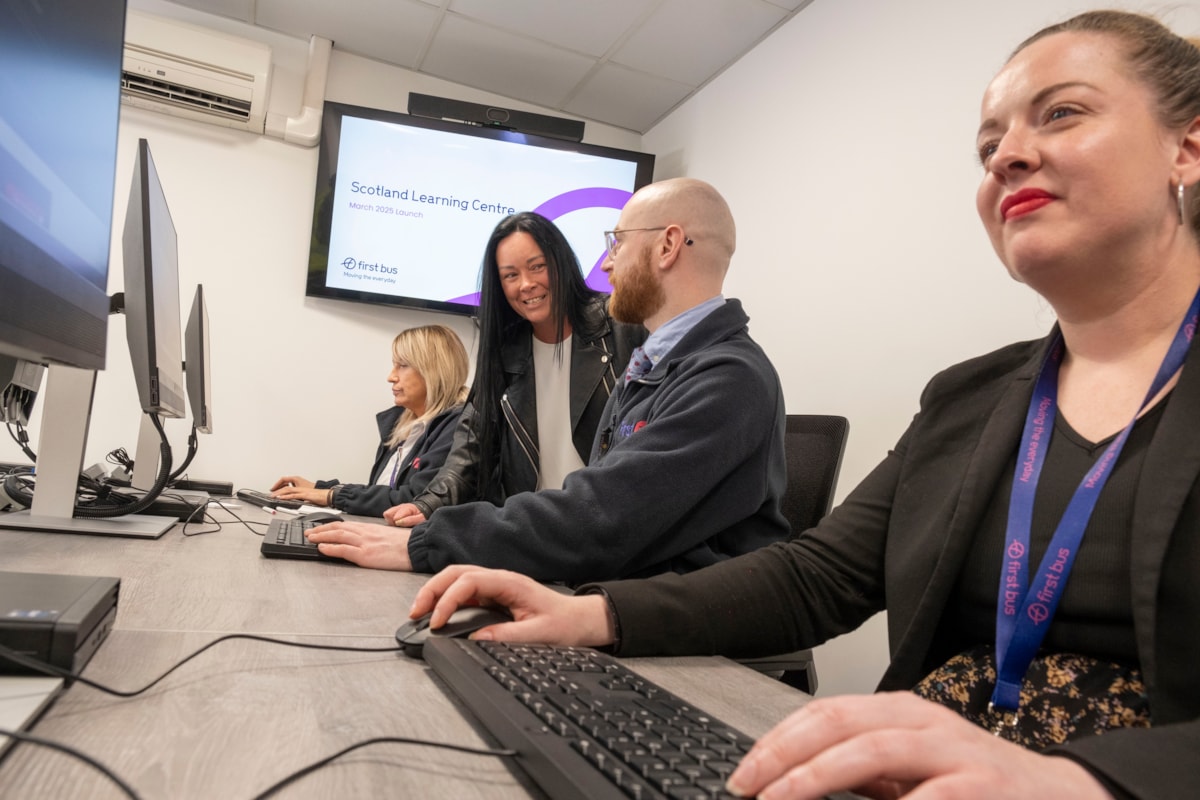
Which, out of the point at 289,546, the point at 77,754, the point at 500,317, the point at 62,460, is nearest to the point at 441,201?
the point at 500,317

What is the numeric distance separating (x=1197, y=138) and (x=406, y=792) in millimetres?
1009

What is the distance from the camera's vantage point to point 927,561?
88 cm

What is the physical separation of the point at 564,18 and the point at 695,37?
53 cm

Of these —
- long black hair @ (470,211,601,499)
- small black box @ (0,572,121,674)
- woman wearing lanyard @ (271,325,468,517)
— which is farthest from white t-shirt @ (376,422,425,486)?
small black box @ (0,572,121,674)

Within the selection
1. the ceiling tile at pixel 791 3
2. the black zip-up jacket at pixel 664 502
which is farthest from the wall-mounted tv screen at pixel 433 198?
the black zip-up jacket at pixel 664 502

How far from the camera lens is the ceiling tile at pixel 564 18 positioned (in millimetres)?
3047

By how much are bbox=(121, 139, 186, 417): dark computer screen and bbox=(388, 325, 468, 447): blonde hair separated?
175 centimetres

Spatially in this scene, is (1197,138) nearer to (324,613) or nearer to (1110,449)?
(1110,449)

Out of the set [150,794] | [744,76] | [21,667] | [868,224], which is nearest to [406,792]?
[150,794]

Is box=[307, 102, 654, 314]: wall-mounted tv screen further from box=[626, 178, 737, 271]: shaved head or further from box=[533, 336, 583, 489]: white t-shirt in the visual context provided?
box=[626, 178, 737, 271]: shaved head

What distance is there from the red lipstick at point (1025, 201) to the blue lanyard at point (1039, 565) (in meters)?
0.18

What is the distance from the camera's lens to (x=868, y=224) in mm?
2424

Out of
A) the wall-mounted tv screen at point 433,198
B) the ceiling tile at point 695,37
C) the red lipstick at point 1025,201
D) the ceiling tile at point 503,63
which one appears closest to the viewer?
the red lipstick at point 1025,201

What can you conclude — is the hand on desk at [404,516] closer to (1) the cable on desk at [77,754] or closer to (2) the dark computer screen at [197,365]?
(2) the dark computer screen at [197,365]
